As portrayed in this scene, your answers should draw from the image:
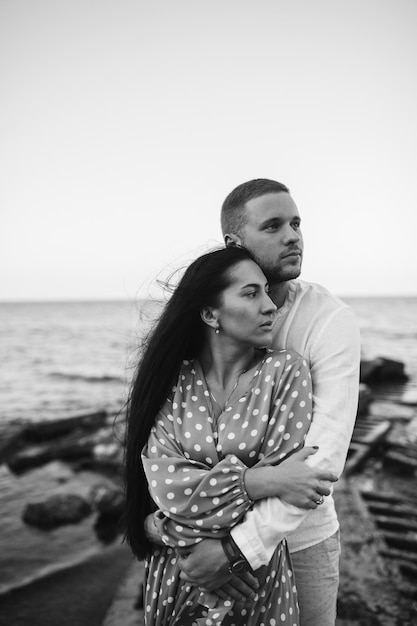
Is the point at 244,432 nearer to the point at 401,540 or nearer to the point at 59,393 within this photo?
the point at 401,540

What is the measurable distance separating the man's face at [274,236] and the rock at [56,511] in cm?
637

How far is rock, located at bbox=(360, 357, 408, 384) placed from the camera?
18.8 m

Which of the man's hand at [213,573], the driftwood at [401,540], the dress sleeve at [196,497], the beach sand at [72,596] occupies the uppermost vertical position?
the dress sleeve at [196,497]

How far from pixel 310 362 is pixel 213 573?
982mm

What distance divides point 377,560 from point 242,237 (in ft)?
12.6

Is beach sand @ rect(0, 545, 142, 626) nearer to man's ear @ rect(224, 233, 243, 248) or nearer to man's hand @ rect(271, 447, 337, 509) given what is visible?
man's hand @ rect(271, 447, 337, 509)

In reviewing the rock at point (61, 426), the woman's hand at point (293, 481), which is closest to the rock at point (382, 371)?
the rock at point (61, 426)

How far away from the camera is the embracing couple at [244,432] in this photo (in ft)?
6.04

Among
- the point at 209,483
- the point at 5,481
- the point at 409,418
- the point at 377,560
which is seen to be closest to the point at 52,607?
the point at 377,560

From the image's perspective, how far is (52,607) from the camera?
5.39 metres

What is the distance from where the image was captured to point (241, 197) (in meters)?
2.49

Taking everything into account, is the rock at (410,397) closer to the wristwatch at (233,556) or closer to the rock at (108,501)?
the rock at (108,501)

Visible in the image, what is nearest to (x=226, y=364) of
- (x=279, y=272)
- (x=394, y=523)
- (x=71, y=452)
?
(x=279, y=272)

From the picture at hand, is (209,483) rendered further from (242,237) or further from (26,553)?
(26,553)
